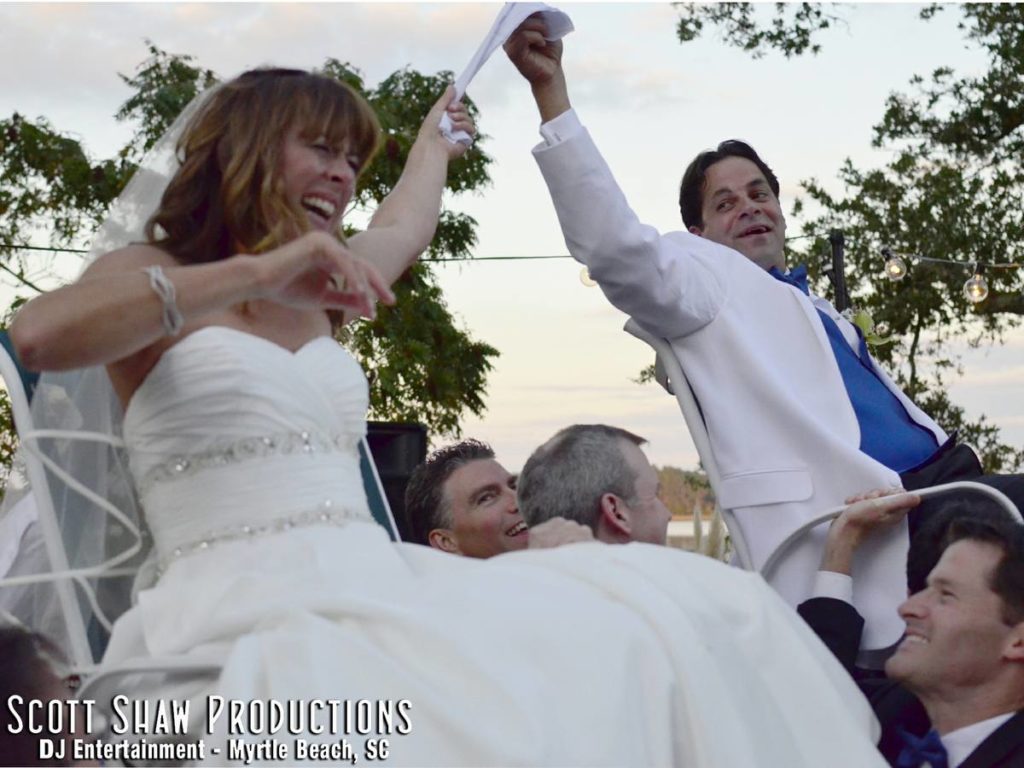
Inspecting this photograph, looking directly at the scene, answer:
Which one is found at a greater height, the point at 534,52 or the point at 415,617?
the point at 534,52

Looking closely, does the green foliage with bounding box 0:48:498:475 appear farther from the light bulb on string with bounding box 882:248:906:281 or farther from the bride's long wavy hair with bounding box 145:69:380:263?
the bride's long wavy hair with bounding box 145:69:380:263

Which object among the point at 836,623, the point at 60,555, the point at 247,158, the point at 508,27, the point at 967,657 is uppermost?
the point at 508,27

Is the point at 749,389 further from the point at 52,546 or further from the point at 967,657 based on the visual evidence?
the point at 52,546

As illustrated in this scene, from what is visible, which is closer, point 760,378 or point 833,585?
point 833,585

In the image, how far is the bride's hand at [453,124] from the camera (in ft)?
11.5

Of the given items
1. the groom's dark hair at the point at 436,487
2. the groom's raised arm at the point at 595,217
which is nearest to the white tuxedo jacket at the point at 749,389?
the groom's raised arm at the point at 595,217

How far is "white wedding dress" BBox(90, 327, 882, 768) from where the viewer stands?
2080 millimetres

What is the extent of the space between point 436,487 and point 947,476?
138cm

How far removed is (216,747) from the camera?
2.04 meters

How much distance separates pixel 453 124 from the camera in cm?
356

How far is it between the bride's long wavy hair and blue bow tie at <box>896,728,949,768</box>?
1.45 m

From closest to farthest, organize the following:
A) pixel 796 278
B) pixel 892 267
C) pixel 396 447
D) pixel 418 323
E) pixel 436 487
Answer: pixel 796 278 < pixel 436 487 < pixel 396 447 < pixel 892 267 < pixel 418 323

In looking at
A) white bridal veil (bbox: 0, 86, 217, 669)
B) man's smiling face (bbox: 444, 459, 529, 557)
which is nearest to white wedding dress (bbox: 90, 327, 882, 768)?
white bridal veil (bbox: 0, 86, 217, 669)

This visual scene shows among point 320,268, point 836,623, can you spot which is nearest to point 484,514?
point 836,623
